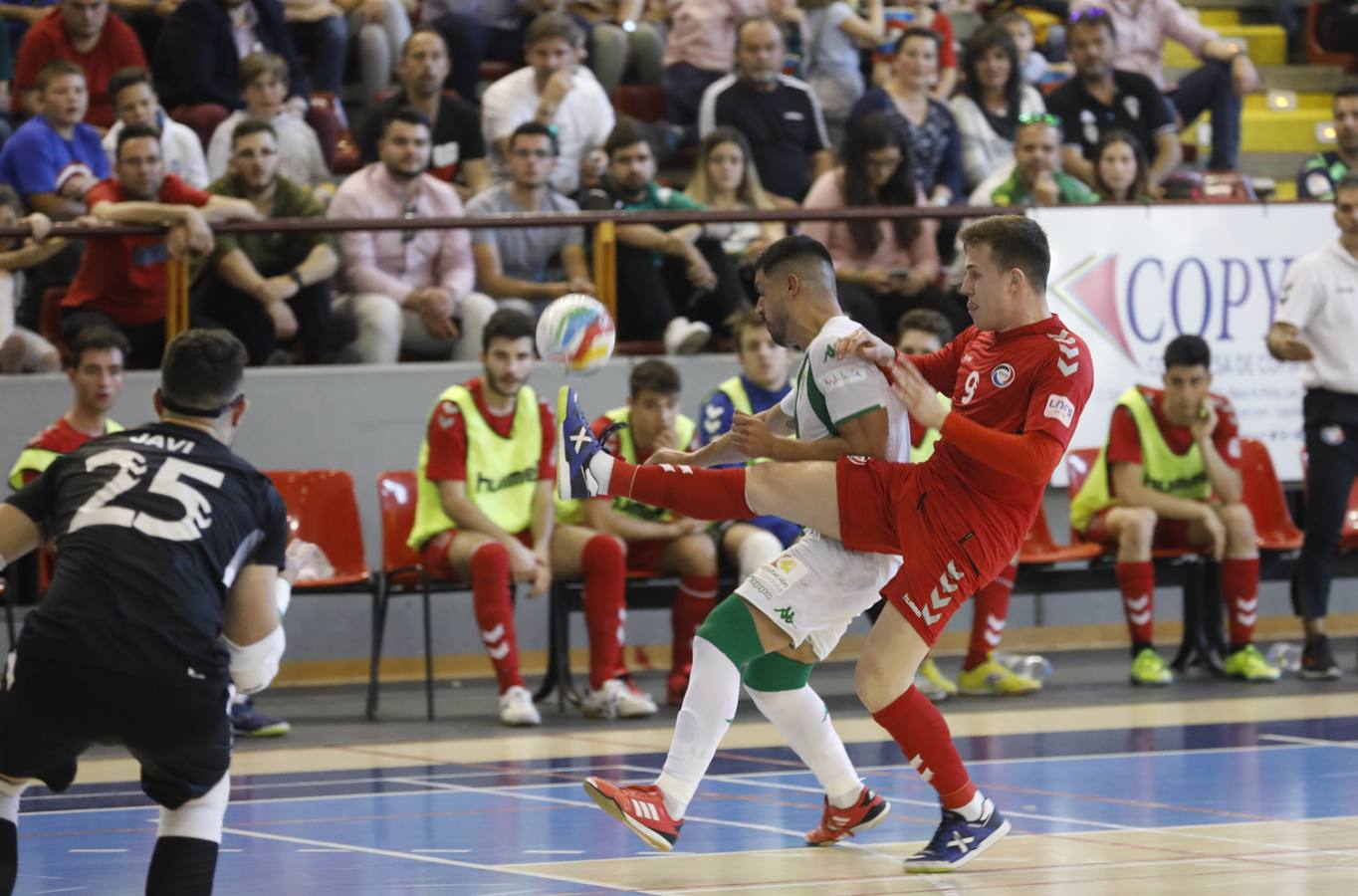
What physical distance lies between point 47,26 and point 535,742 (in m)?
5.33

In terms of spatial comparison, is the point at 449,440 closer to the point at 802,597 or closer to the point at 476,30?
the point at 802,597

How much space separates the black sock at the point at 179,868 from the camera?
4.49 meters

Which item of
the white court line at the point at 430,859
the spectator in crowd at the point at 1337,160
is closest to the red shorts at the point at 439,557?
the white court line at the point at 430,859

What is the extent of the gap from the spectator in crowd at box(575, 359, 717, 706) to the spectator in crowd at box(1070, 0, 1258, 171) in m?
5.95

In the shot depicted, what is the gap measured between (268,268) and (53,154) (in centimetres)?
126

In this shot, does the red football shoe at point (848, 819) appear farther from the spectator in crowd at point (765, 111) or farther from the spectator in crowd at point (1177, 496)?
the spectator in crowd at point (765, 111)

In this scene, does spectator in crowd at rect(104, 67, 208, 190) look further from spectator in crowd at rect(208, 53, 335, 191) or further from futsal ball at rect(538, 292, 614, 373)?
futsal ball at rect(538, 292, 614, 373)

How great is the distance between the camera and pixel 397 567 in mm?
9633

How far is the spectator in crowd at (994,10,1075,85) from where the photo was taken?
14172 millimetres

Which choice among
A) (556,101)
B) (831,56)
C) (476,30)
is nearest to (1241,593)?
(556,101)

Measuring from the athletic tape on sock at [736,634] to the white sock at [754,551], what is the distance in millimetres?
A: 3608

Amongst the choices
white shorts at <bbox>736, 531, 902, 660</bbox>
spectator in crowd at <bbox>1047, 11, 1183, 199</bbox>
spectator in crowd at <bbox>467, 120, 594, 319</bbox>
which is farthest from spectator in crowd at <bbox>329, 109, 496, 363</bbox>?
white shorts at <bbox>736, 531, 902, 660</bbox>

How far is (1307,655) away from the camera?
1031cm

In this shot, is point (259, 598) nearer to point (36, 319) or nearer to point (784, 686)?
point (784, 686)
